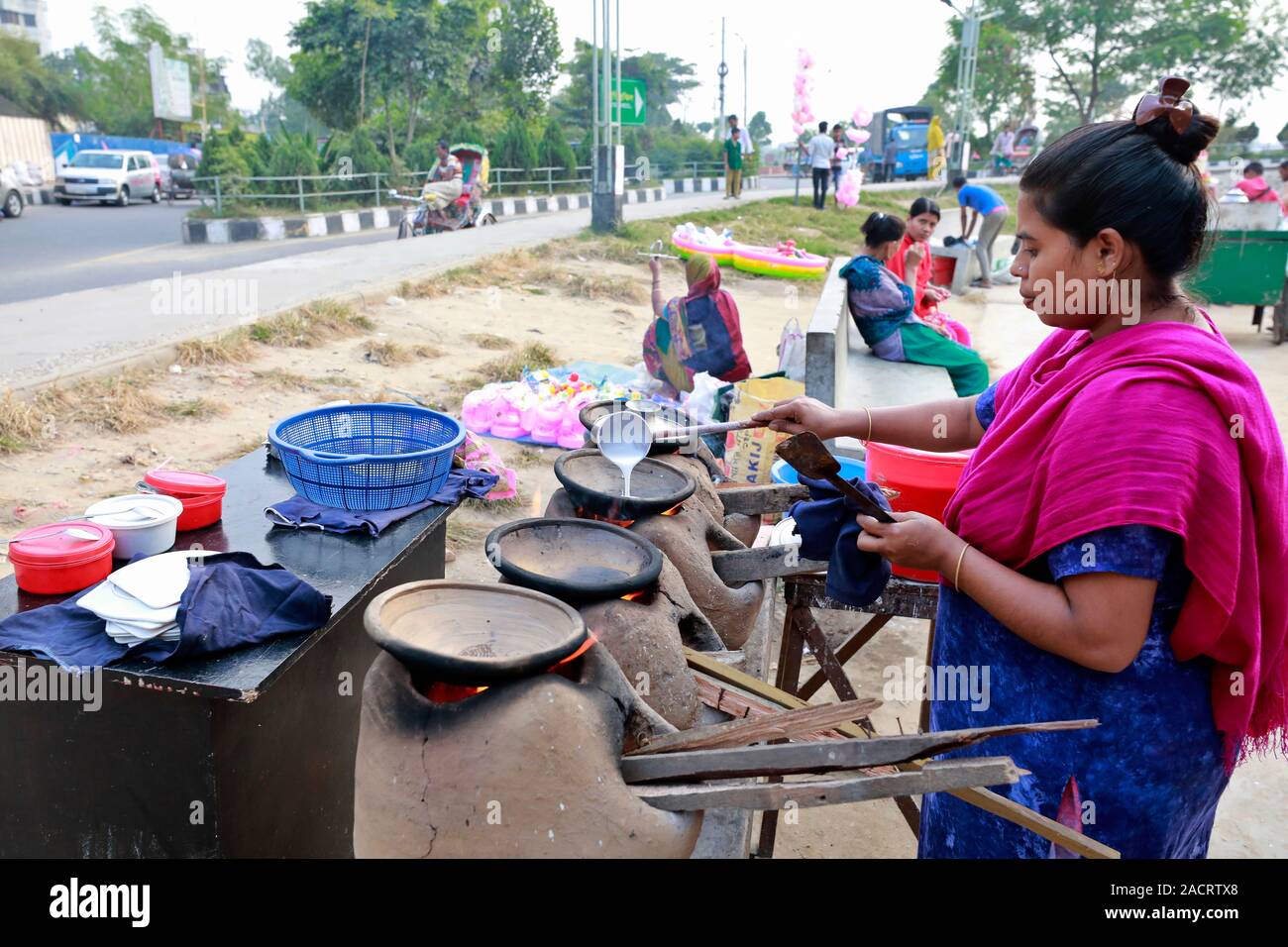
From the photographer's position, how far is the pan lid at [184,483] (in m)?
2.52

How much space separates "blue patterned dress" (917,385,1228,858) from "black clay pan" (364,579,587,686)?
29.9 inches

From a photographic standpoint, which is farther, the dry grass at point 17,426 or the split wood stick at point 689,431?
the dry grass at point 17,426

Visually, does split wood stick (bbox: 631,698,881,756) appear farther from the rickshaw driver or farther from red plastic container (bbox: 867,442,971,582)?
the rickshaw driver

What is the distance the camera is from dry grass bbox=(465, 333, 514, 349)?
27.5 feet

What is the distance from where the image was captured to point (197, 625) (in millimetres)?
1892

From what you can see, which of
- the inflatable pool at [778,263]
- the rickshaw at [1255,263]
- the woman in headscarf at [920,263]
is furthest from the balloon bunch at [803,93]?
the woman in headscarf at [920,263]

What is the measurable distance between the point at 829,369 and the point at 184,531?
3.24 meters

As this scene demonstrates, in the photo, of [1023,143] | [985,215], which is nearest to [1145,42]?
[1023,143]

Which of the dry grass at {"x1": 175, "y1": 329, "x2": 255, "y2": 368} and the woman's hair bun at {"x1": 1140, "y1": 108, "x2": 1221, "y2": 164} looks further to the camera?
the dry grass at {"x1": 175, "y1": 329, "x2": 255, "y2": 368}

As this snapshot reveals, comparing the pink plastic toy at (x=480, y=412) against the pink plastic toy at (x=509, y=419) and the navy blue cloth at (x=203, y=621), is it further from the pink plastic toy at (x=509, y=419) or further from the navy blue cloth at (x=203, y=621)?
the navy blue cloth at (x=203, y=621)

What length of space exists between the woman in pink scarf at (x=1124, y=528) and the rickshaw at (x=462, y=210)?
14484mm

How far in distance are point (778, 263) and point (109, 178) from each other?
17.1m

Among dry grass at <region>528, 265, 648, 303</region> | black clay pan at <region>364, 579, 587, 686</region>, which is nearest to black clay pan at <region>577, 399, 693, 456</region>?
black clay pan at <region>364, 579, 587, 686</region>
